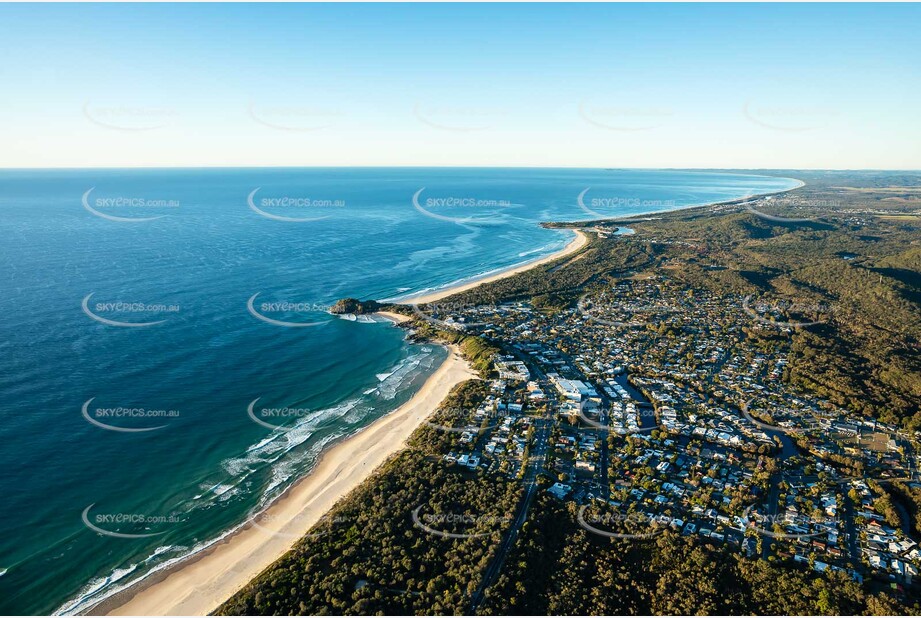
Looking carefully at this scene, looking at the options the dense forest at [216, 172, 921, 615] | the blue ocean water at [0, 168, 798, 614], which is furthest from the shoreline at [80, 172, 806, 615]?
the dense forest at [216, 172, 921, 615]

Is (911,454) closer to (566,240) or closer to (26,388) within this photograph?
(26,388)

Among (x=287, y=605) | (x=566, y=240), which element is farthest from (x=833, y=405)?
(x=566, y=240)

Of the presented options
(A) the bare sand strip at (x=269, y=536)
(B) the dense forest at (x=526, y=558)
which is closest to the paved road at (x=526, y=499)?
(B) the dense forest at (x=526, y=558)

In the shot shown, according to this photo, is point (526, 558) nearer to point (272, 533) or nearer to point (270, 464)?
point (272, 533)

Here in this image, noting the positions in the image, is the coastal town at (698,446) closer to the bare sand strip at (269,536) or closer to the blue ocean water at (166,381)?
the bare sand strip at (269,536)

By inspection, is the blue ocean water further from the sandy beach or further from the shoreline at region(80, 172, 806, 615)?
the sandy beach

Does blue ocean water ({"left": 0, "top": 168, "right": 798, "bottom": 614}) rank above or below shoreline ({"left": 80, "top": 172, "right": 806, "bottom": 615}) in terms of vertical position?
above
